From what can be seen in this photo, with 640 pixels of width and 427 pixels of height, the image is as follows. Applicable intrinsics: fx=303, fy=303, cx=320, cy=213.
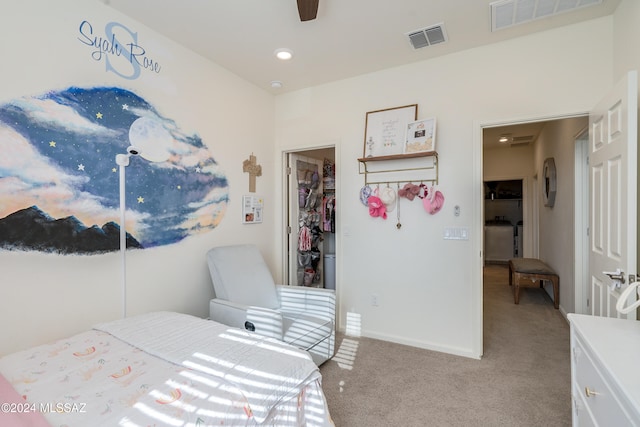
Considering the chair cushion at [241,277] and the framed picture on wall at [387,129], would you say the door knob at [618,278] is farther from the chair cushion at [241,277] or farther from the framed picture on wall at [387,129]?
the chair cushion at [241,277]

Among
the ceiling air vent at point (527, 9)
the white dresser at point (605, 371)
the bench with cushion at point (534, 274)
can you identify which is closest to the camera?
the white dresser at point (605, 371)

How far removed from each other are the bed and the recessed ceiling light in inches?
89.3

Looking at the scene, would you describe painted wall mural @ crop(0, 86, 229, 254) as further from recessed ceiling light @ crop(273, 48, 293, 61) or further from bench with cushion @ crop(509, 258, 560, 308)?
bench with cushion @ crop(509, 258, 560, 308)

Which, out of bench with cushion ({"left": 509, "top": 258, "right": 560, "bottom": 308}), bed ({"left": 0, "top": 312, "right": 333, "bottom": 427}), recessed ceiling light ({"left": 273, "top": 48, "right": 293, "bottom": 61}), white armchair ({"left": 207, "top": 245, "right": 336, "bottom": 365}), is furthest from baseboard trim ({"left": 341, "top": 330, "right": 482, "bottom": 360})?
recessed ceiling light ({"left": 273, "top": 48, "right": 293, "bottom": 61})

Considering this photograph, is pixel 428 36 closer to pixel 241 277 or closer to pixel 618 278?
pixel 618 278

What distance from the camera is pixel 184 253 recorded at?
2.55m

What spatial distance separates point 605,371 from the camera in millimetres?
1009

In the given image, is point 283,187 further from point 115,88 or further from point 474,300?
point 474,300

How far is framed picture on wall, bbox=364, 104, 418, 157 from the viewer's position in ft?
9.54

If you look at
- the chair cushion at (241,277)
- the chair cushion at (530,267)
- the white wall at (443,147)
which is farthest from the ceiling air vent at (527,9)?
the chair cushion at (530,267)

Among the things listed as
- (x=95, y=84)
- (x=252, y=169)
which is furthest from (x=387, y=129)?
(x=95, y=84)

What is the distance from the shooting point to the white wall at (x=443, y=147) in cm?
237

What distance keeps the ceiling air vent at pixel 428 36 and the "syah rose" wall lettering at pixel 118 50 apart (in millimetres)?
2058

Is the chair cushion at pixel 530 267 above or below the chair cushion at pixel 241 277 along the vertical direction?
below
